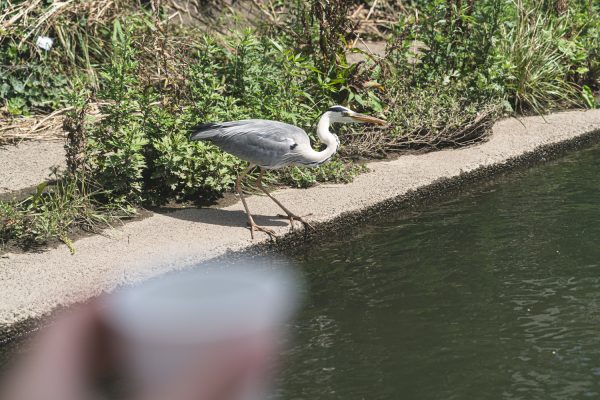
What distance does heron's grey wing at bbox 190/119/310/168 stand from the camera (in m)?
6.77

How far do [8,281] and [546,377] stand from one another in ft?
10.7

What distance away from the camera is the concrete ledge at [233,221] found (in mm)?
5664

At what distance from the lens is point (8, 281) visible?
5664mm

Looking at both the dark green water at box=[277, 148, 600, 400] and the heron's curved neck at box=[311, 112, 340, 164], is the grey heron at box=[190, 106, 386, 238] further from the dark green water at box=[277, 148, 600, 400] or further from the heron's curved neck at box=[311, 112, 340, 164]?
the dark green water at box=[277, 148, 600, 400]

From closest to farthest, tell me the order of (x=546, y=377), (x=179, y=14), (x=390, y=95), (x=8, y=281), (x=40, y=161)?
(x=546, y=377) → (x=8, y=281) → (x=40, y=161) → (x=390, y=95) → (x=179, y=14)

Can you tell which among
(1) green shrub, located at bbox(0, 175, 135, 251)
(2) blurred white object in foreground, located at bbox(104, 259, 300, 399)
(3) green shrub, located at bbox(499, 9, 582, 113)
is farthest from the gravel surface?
(3) green shrub, located at bbox(499, 9, 582, 113)

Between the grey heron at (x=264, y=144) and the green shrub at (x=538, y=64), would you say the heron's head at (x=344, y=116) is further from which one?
the green shrub at (x=538, y=64)

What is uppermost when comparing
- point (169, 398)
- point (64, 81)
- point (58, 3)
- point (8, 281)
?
point (58, 3)

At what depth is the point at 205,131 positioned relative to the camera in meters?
6.91

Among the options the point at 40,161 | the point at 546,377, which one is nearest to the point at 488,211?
the point at 546,377

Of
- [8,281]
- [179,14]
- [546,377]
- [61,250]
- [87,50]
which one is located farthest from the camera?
[179,14]

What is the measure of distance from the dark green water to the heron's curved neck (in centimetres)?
64

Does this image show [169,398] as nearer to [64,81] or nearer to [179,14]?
[64,81]

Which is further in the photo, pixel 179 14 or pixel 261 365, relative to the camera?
pixel 179 14
